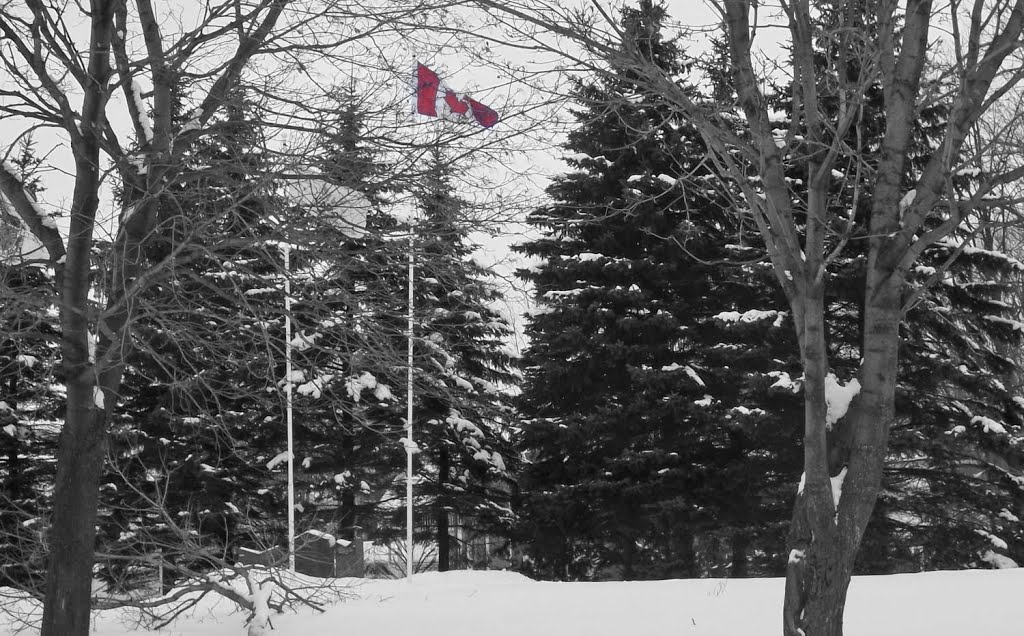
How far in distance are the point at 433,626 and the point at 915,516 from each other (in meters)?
12.9

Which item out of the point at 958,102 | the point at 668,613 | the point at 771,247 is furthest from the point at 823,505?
the point at 668,613

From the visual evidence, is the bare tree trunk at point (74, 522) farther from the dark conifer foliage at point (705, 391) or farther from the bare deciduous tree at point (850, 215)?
the dark conifer foliage at point (705, 391)

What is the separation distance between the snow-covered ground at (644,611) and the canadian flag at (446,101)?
14.8ft

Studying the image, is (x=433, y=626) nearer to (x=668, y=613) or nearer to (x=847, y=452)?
(x=668, y=613)

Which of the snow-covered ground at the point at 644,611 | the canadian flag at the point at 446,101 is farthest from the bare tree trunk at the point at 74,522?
the canadian flag at the point at 446,101

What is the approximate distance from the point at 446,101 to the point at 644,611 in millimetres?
4979

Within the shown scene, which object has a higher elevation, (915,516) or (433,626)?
(915,516)

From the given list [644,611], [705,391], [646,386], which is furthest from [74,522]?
[705,391]

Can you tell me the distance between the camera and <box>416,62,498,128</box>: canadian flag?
6.56 metres

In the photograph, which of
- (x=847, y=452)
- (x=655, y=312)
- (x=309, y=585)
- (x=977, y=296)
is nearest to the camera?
(x=847, y=452)

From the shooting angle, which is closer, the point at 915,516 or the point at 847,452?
the point at 847,452

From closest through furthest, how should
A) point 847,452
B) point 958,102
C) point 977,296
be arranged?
1. point 958,102
2. point 847,452
3. point 977,296

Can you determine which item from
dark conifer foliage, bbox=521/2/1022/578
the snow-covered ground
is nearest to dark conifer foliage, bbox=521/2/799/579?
dark conifer foliage, bbox=521/2/1022/578

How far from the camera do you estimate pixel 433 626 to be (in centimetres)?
890
